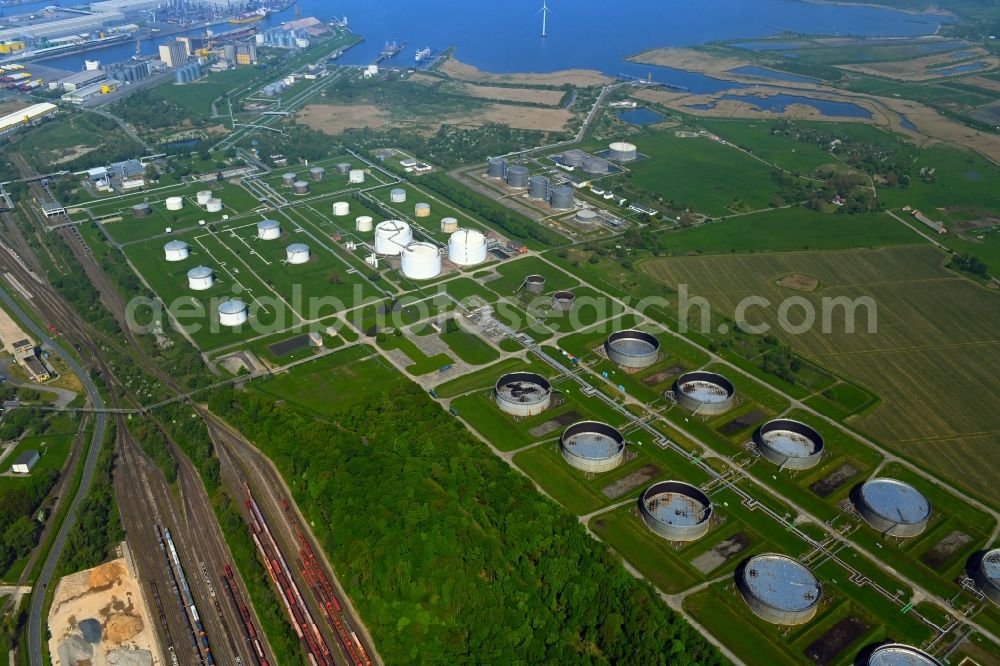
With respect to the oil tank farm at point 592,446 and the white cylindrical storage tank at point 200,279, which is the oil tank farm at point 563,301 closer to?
the oil tank farm at point 592,446

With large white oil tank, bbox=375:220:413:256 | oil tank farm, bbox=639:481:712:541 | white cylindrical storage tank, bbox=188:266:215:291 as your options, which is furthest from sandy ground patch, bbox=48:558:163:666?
large white oil tank, bbox=375:220:413:256

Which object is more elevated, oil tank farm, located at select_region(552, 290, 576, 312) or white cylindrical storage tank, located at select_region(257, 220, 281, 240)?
white cylindrical storage tank, located at select_region(257, 220, 281, 240)

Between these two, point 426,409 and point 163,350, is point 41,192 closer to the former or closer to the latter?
point 163,350

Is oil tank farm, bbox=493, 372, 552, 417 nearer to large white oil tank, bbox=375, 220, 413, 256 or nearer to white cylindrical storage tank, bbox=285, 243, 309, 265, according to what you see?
large white oil tank, bbox=375, 220, 413, 256

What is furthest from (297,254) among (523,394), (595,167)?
(595,167)

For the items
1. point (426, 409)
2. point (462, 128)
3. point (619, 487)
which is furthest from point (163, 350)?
point (462, 128)

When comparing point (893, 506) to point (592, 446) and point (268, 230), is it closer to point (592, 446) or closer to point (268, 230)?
point (592, 446)

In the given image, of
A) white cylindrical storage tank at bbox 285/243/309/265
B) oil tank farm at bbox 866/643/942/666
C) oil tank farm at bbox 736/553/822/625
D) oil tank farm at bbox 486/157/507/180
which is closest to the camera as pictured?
oil tank farm at bbox 866/643/942/666
